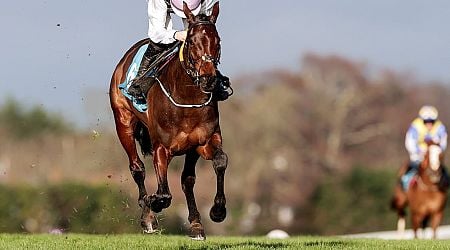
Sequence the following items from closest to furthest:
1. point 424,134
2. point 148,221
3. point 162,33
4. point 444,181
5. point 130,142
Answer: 1. point 162,33
2. point 148,221
3. point 130,142
4. point 424,134
5. point 444,181

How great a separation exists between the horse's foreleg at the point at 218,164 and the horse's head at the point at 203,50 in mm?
660

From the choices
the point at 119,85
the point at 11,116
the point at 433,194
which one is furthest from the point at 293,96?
the point at 119,85

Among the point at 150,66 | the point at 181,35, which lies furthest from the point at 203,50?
the point at 150,66

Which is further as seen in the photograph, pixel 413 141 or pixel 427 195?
pixel 427 195

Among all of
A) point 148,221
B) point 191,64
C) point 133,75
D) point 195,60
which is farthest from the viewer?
point 148,221

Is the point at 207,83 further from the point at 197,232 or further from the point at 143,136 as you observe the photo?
the point at 143,136

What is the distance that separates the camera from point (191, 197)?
1061 centimetres

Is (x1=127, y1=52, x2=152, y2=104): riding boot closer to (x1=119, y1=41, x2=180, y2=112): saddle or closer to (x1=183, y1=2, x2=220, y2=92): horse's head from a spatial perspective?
(x1=119, y1=41, x2=180, y2=112): saddle

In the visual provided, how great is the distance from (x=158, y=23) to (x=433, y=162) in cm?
946

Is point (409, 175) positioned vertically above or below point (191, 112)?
below

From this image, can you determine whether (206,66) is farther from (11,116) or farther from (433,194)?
(11,116)

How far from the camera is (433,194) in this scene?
2003 centimetres

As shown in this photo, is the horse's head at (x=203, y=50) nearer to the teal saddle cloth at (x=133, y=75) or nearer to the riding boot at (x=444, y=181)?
the teal saddle cloth at (x=133, y=75)

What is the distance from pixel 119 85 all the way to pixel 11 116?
45588mm
